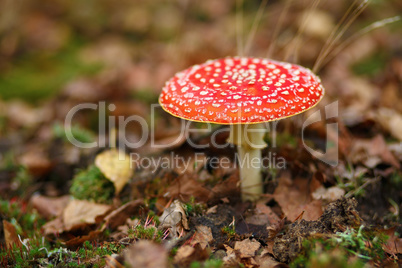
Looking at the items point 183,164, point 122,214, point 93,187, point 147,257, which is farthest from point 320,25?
point 147,257

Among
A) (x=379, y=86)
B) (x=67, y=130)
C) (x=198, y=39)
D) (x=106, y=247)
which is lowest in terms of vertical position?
(x=106, y=247)

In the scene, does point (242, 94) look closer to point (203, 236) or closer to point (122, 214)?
point (203, 236)

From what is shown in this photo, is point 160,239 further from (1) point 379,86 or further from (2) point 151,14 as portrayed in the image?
(2) point 151,14

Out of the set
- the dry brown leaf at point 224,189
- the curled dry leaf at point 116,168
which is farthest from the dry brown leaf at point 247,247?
the curled dry leaf at point 116,168

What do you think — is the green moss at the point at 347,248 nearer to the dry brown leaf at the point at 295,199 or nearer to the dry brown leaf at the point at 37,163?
the dry brown leaf at the point at 295,199

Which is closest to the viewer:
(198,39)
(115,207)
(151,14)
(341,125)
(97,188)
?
(115,207)

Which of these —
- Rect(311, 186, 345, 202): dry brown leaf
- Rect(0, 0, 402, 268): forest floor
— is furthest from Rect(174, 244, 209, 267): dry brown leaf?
Rect(311, 186, 345, 202): dry brown leaf


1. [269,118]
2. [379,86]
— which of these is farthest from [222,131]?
[379,86]
